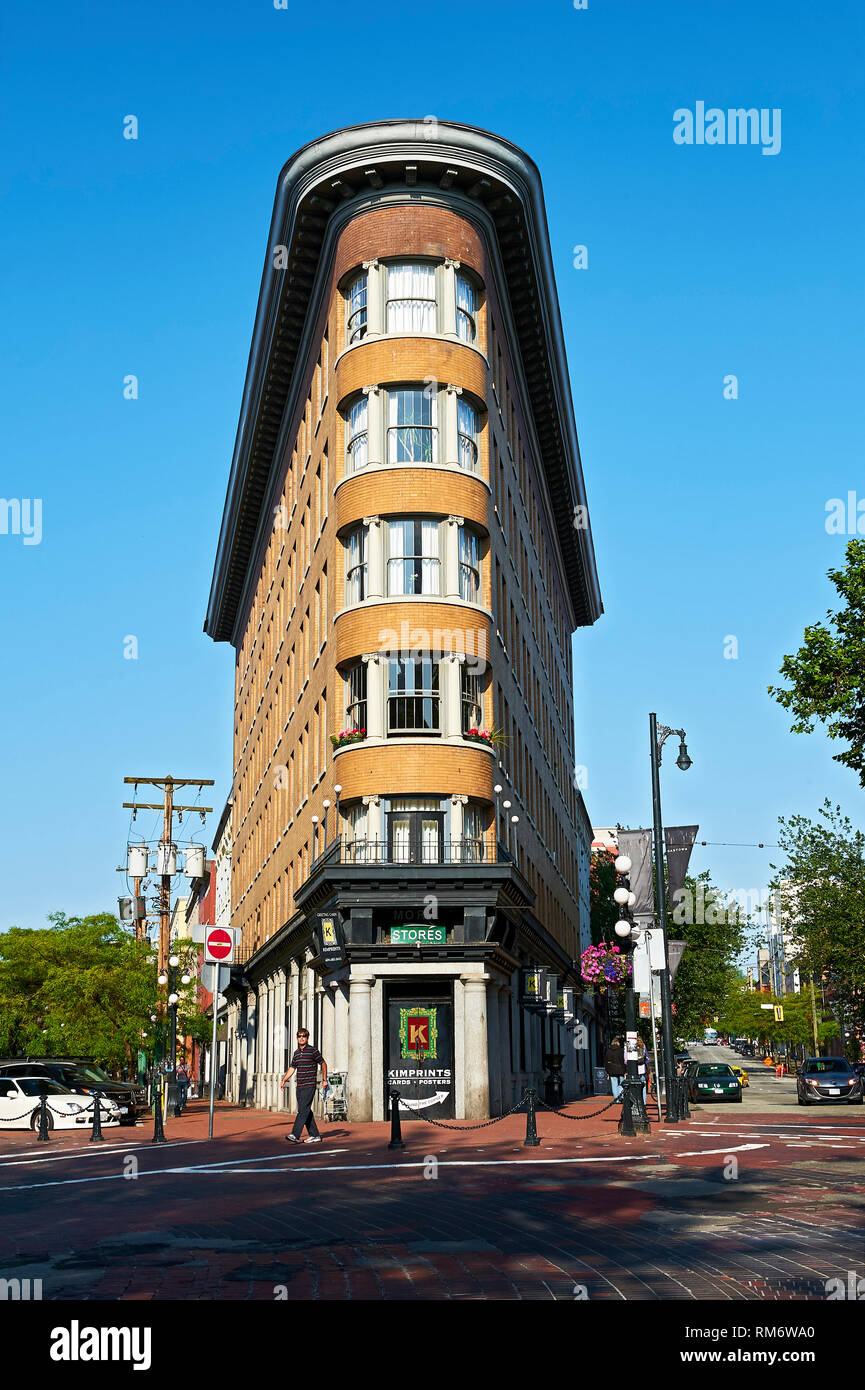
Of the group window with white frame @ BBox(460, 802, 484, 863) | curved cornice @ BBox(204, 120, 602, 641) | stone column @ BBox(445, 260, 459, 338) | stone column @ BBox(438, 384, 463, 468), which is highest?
curved cornice @ BBox(204, 120, 602, 641)

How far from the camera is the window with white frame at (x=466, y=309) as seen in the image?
35.2 m

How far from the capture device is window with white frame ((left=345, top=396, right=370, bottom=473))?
112ft

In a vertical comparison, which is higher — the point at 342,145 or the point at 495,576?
the point at 342,145

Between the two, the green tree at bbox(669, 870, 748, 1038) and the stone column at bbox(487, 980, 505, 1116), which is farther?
the green tree at bbox(669, 870, 748, 1038)

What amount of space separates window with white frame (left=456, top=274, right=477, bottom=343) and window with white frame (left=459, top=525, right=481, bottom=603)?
4.98m

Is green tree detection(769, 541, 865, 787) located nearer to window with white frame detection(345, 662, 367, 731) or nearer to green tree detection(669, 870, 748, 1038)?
window with white frame detection(345, 662, 367, 731)

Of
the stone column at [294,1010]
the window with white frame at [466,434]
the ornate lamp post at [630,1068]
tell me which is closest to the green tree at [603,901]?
the stone column at [294,1010]

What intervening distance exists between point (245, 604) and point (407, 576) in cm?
3918

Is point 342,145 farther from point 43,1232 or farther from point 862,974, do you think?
point 862,974

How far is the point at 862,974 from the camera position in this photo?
5650 centimetres

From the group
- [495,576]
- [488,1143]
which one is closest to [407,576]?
[495,576]

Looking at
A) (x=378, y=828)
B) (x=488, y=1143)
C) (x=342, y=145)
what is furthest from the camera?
(x=342, y=145)

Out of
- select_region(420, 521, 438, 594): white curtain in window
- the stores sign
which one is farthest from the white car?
select_region(420, 521, 438, 594): white curtain in window
